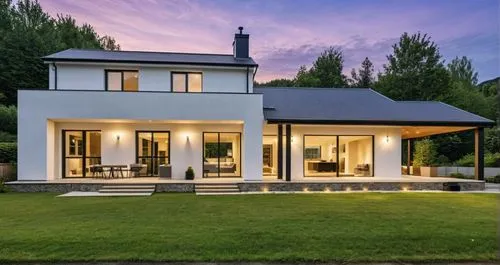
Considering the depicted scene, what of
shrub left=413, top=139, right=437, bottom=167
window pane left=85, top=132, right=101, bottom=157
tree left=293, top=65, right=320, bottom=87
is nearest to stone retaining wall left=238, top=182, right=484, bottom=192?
shrub left=413, top=139, right=437, bottom=167

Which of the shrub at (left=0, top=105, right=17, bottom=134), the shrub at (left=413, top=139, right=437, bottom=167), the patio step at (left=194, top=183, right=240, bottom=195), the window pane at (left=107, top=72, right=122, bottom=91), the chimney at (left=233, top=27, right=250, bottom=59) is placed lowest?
the patio step at (left=194, top=183, right=240, bottom=195)

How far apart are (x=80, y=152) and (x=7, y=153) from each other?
324 cm

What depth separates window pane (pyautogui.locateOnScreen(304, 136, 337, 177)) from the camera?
17.9 meters

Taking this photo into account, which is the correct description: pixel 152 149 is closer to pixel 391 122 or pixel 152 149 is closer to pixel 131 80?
pixel 131 80

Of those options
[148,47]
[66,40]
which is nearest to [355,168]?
[148,47]

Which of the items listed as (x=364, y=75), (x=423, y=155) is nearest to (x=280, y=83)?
(x=364, y=75)

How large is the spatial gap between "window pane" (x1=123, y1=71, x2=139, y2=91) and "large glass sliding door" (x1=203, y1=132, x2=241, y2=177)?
4078mm

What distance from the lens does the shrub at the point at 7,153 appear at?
54.2 feet

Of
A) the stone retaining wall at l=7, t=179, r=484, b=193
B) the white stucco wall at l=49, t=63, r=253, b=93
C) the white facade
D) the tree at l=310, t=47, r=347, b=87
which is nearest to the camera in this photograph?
the stone retaining wall at l=7, t=179, r=484, b=193

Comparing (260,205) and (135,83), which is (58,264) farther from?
(135,83)

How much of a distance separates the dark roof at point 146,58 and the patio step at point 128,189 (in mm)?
5944

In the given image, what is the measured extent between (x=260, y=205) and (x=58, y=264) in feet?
20.4

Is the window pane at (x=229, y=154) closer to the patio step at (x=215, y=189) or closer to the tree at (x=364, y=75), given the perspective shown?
the patio step at (x=215, y=189)

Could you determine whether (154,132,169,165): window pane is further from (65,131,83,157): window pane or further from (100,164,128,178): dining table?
(65,131,83,157): window pane
